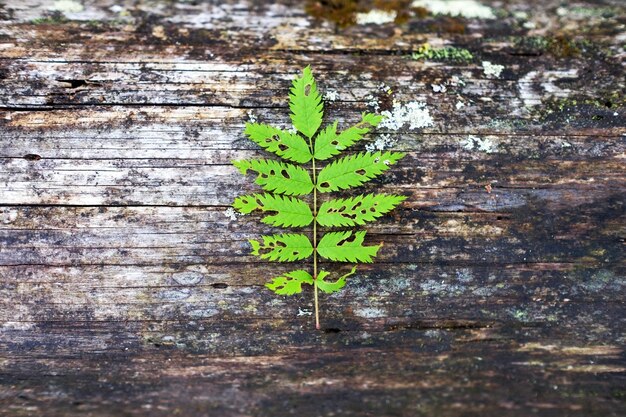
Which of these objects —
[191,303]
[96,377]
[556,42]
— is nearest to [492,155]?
[556,42]

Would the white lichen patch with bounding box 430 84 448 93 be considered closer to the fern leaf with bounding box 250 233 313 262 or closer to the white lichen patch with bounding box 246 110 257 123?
the white lichen patch with bounding box 246 110 257 123

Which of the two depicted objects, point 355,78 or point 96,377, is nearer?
point 96,377

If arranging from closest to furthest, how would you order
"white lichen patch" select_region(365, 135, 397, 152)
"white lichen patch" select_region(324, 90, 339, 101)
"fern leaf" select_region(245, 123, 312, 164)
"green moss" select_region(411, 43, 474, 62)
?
"fern leaf" select_region(245, 123, 312, 164) < "white lichen patch" select_region(365, 135, 397, 152) < "white lichen patch" select_region(324, 90, 339, 101) < "green moss" select_region(411, 43, 474, 62)

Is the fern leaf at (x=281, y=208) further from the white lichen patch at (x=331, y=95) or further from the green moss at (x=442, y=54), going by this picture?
the green moss at (x=442, y=54)

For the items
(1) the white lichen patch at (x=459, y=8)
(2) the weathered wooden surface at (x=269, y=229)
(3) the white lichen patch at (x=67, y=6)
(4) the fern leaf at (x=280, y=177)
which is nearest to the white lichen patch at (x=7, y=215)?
(2) the weathered wooden surface at (x=269, y=229)

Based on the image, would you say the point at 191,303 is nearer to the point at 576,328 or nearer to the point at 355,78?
the point at 355,78

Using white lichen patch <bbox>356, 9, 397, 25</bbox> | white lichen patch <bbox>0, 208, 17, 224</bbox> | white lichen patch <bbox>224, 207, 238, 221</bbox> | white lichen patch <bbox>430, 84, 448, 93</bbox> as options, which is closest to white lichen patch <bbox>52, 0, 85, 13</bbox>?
white lichen patch <bbox>0, 208, 17, 224</bbox>

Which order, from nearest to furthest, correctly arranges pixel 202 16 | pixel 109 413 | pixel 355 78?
pixel 109 413
pixel 355 78
pixel 202 16
